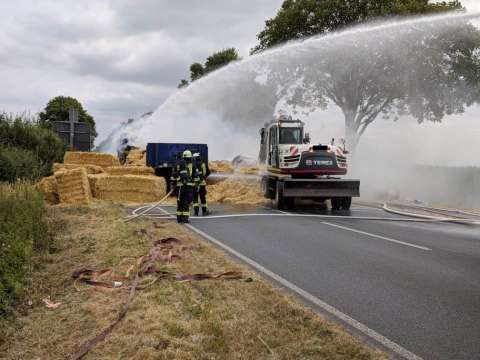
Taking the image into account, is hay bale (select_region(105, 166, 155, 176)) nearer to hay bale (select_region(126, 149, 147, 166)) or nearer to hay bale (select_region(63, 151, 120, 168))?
hay bale (select_region(63, 151, 120, 168))

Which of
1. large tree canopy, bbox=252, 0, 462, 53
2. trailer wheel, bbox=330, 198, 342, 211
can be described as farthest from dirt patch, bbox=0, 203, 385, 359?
large tree canopy, bbox=252, 0, 462, 53

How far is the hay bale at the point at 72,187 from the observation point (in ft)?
53.2

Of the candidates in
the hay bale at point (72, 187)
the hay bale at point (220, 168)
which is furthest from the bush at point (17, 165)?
the hay bale at point (220, 168)

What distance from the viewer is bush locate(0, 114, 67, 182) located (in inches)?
648

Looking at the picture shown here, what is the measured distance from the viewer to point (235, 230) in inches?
436

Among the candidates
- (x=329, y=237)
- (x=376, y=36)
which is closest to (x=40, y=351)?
(x=329, y=237)

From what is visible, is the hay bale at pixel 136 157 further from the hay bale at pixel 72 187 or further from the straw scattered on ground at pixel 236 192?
the hay bale at pixel 72 187

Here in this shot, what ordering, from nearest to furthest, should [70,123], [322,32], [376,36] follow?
[70,123] < [376,36] < [322,32]

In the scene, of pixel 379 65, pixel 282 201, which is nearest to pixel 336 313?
pixel 282 201

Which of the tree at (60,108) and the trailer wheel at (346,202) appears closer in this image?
the trailer wheel at (346,202)

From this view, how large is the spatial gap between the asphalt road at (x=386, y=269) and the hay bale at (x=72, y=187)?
5410 mm

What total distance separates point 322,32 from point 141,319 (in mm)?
25026

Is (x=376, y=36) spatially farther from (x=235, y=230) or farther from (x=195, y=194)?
(x=235, y=230)

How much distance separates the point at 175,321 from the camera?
4.80 m
